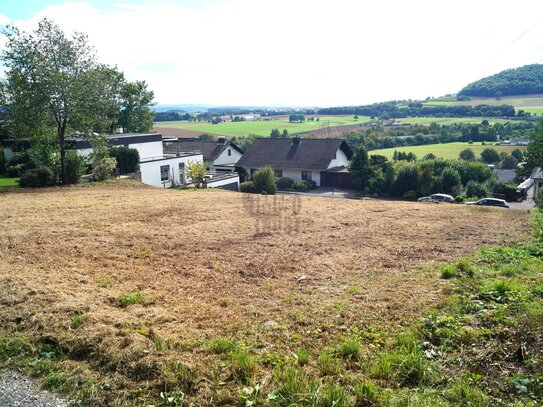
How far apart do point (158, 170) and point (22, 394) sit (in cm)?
2316

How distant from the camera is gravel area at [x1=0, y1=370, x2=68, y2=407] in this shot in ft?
11.5

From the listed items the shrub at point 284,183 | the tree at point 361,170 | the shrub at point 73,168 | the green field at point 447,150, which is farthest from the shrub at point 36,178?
the green field at point 447,150

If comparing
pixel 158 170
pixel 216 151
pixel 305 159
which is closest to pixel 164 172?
pixel 158 170

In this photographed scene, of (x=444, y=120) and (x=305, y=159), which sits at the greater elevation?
(x=444, y=120)

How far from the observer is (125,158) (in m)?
23.5

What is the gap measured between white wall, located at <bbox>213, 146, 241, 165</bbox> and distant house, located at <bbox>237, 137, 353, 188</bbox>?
183 centimetres

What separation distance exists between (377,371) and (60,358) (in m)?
3.07

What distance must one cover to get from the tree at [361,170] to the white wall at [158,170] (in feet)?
38.3

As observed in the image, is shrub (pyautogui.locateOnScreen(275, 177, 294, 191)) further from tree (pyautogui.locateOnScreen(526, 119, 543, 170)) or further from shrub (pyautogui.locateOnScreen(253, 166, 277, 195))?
tree (pyautogui.locateOnScreen(526, 119, 543, 170))

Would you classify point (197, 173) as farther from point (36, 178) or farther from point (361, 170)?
point (361, 170)

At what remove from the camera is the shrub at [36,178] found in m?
18.1

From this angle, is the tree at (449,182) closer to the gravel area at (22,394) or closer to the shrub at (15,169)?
the shrub at (15,169)

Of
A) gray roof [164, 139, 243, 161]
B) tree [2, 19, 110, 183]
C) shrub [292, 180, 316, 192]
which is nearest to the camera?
tree [2, 19, 110, 183]

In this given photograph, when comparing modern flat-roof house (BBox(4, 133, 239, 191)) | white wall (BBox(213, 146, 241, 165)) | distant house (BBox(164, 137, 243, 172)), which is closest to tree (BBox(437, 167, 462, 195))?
modern flat-roof house (BBox(4, 133, 239, 191))
